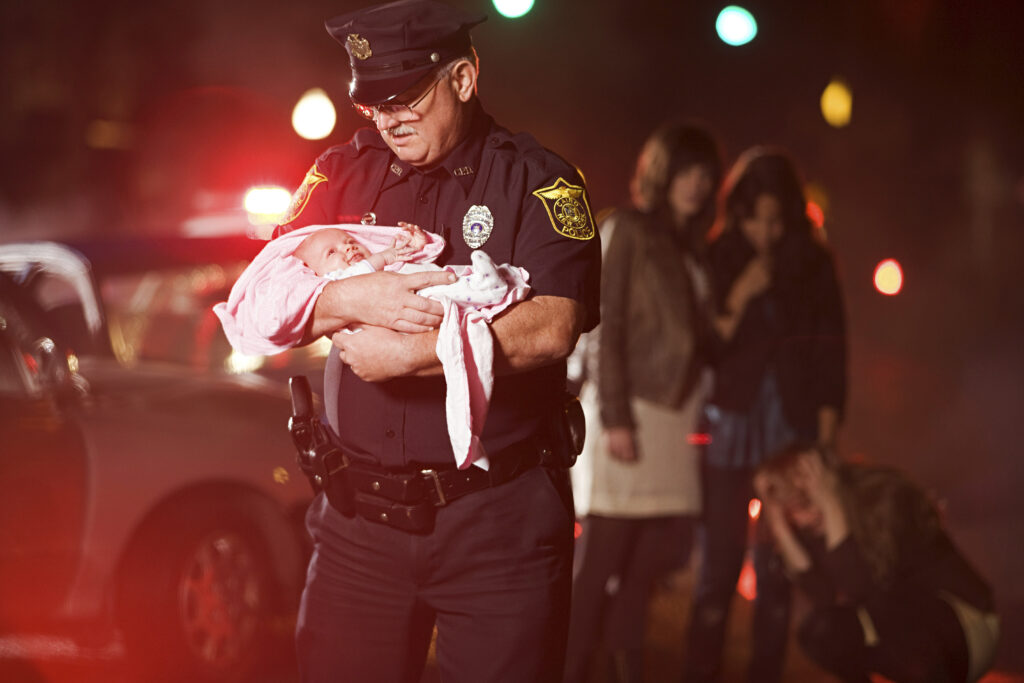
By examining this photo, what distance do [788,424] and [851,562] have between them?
1.94 feet

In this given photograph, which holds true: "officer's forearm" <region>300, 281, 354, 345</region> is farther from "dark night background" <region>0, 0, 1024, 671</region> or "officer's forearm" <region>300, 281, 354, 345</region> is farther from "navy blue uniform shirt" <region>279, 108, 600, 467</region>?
"dark night background" <region>0, 0, 1024, 671</region>

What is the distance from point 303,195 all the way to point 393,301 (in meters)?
0.43

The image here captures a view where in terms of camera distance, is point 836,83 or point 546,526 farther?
point 836,83

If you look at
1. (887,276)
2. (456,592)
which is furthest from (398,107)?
(887,276)

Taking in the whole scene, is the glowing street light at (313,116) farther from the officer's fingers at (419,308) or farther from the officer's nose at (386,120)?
the officer's fingers at (419,308)

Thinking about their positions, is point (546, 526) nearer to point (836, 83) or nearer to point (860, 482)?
point (860, 482)

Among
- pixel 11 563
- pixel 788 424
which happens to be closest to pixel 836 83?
pixel 788 424

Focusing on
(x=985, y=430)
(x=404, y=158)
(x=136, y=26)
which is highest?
(x=136, y=26)

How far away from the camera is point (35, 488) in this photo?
4.43 meters

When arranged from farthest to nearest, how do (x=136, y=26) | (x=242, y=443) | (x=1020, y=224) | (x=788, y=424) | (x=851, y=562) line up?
(x=136, y=26) < (x=1020, y=224) < (x=242, y=443) < (x=788, y=424) < (x=851, y=562)

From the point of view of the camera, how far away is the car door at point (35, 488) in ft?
14.4

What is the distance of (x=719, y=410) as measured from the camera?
471 centimetres

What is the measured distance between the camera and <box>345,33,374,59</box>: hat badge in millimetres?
2561

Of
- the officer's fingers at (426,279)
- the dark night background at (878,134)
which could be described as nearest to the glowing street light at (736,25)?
the dark night background at (878,134)
